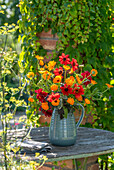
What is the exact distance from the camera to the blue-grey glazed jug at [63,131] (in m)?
1.72

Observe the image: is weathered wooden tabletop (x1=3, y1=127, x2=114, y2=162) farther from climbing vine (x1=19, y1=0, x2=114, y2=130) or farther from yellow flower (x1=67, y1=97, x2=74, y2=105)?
climbing vine (x1=19, y1=0, x2=114, y2=130)

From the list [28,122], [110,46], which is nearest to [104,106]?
[110,46]

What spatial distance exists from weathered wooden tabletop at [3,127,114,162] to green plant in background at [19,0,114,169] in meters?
0.55

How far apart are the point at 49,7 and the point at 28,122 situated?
1.38m

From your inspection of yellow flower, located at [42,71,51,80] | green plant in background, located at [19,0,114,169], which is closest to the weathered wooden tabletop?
yellow flower, located at [42,71,51,80]

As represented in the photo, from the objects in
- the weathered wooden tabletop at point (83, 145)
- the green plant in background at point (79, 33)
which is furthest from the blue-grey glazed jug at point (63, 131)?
the green plant in background at point (79, 33)

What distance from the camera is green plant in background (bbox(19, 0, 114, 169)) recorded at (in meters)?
2.45

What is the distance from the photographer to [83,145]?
1.75 meters

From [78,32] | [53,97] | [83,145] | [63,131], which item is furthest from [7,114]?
[78,32]

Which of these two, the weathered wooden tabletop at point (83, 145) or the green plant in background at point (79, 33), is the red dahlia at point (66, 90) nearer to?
the weathered wooden tabletop at point (83, 145)

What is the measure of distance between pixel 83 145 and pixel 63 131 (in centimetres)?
16

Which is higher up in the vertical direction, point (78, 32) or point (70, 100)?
point (78, 32)

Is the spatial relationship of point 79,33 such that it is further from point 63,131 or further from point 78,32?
point 63,131

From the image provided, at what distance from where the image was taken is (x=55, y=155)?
5.08 ft
